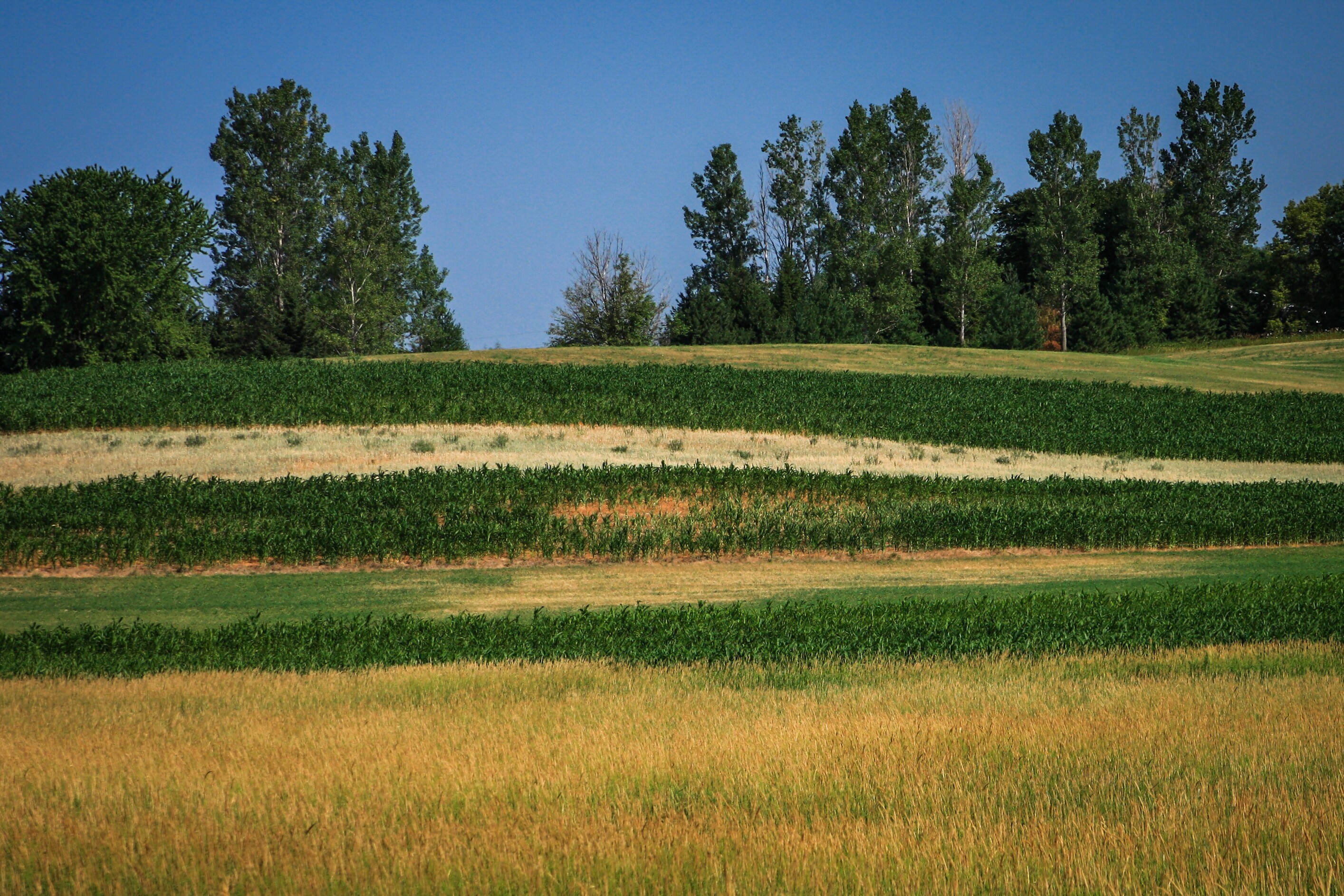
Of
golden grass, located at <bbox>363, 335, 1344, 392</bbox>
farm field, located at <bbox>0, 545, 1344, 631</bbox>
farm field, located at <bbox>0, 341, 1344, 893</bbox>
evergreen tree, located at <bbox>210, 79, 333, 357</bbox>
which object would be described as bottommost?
farm field, located at <bbox>0, 545, 1344, 631</bbox>

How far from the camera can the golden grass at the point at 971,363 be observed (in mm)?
48750

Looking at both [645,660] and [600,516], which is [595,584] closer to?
[600,516]

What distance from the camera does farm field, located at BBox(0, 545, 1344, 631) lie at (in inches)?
610

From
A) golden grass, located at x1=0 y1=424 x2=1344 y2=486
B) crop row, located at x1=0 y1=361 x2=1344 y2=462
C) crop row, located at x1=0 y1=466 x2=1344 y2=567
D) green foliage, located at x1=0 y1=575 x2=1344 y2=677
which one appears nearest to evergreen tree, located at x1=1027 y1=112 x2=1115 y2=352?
crop row, located at x1=0 y1=361 x2=1344 y2=462

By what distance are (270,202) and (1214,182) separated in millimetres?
74190

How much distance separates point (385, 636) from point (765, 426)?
2310 centimetres

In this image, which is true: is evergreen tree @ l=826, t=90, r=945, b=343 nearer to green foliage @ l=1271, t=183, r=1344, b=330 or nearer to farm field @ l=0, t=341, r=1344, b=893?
green foliage @ l=1271, t=183, r=1344, b=330

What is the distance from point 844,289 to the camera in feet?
251

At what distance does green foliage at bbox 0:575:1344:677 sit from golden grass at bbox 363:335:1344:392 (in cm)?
3423

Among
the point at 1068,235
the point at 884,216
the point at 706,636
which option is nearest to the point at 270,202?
the point at 884,216

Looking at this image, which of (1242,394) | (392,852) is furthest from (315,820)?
(1242,394)

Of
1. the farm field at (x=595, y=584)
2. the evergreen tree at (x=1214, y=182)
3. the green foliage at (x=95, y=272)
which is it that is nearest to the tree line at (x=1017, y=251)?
the evergreen tree at (x=1214, y=182)

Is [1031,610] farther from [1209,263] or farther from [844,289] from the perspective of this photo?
[1209,263]

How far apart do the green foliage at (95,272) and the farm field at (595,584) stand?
43.2 meters
